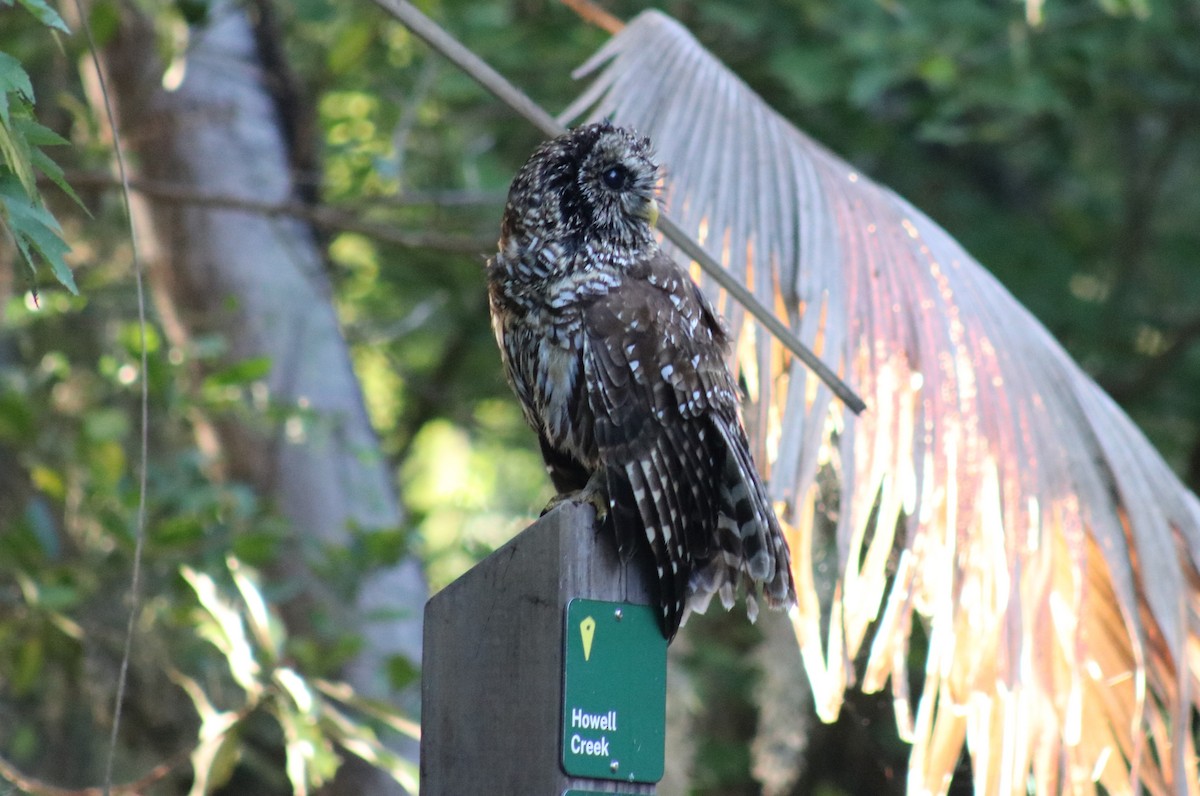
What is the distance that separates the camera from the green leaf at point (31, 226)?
1.58 meters

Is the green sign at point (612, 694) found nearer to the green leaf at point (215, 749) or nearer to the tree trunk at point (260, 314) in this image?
the green leaf at point (215, 749)

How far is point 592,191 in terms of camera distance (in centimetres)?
241

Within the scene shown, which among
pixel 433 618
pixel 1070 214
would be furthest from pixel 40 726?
pixel 1070 214

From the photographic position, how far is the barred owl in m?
2.13

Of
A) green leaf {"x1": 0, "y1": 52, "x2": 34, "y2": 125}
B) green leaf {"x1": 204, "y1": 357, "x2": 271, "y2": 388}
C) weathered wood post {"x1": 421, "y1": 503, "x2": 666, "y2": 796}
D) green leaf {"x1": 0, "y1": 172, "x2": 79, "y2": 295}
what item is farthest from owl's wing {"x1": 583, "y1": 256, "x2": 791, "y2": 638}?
green leaf {"x1": 204, "y1": 357, "x2": 271, "y2": 388}

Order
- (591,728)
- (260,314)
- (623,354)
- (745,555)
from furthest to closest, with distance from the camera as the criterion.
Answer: (260,314) → (623,354) → (745,555) → (591,728)

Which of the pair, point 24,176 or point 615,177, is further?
point 615,177

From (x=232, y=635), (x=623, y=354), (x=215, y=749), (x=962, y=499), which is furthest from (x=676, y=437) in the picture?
(x=215, y=749)

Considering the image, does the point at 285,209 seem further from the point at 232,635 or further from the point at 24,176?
the point at 24,176

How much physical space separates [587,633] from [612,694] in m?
0.08

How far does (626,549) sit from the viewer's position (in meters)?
1.89

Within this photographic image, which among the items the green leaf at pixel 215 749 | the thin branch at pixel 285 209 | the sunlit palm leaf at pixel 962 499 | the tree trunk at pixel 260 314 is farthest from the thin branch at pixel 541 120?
the tree trunk at pixel 260 314

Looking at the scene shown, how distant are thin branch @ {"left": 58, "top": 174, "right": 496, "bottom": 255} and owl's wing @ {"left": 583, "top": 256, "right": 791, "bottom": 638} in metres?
1.30

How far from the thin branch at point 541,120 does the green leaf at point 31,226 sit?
66 centimetres
